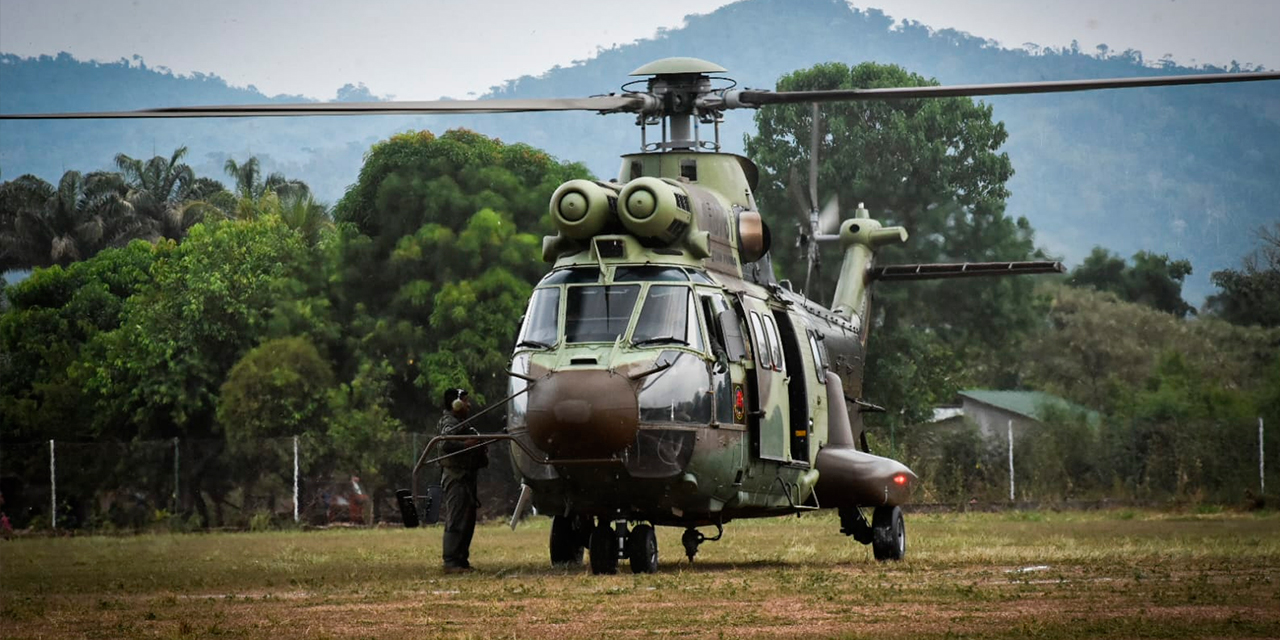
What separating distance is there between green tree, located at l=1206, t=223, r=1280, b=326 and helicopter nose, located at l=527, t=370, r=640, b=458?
36472 millimetres

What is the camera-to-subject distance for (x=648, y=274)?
51.3 ft

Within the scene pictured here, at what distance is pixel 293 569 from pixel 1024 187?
160m

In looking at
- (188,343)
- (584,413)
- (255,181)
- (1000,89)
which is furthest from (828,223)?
(255,181)

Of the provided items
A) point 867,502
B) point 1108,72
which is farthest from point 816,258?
point 1108,72

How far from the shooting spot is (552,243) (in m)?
16.5

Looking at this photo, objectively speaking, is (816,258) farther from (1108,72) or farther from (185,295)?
(1108,72)

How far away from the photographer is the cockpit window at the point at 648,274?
1558 centimetres

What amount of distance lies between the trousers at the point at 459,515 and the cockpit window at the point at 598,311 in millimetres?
2606

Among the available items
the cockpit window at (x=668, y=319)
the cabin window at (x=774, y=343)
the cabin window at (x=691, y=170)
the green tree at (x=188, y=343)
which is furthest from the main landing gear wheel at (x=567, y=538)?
the green tree at (x=188, y=343)

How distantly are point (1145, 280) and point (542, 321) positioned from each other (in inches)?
2284

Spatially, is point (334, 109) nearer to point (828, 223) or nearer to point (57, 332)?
point (828, 223)

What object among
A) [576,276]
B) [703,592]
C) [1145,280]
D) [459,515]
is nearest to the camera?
[703,592]

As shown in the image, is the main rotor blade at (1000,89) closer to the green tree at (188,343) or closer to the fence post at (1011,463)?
the fence post at (1011,463)

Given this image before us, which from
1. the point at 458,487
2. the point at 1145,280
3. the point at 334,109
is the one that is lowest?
the point at 458,487
